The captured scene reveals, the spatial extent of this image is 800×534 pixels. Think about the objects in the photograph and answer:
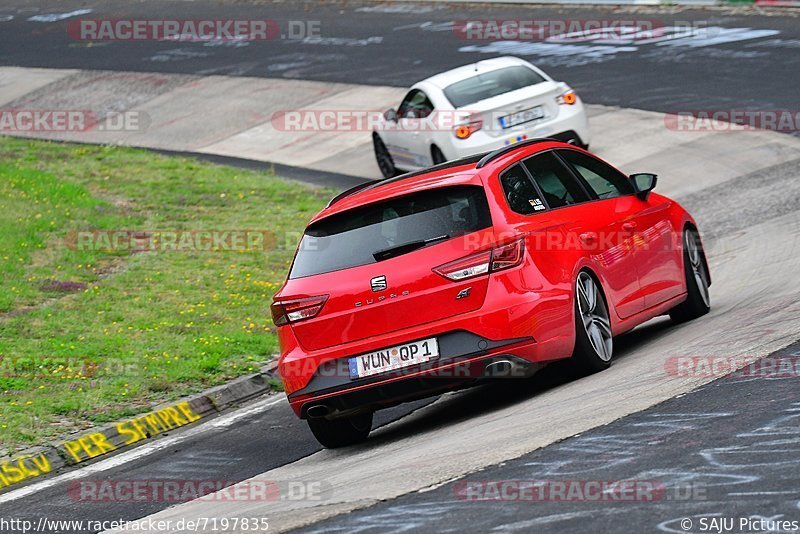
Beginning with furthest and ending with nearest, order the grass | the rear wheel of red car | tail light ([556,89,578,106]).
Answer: tail light ([556,89,578,106])
the grass
the rear wheel of red car

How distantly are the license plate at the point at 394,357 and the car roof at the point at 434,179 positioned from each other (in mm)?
1020

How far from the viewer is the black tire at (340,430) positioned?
927 cm

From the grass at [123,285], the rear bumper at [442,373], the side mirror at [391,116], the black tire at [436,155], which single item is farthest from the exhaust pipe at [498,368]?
the side mirror at [391,116]

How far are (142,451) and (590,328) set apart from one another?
3.36 metres

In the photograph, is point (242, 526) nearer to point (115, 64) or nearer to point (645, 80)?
point (645, 80)

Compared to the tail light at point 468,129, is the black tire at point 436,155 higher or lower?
lower

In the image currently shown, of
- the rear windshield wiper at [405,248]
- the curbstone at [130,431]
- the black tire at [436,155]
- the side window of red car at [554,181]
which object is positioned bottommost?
the curbstone at [130,431]

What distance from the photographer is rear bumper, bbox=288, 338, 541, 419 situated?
28.2 ft

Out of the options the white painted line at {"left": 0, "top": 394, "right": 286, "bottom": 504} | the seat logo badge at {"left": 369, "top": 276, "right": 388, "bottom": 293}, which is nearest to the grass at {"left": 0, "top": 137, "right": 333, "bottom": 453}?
the white painted line at {"left": 0, "top": 394, "right": 286, "bottom": 504}

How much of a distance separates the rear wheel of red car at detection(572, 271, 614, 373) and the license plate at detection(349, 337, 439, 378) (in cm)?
102

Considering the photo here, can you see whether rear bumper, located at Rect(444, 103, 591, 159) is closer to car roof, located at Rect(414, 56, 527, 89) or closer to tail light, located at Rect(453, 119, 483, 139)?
tail light, located at Rect(453, 119, 483, 139)

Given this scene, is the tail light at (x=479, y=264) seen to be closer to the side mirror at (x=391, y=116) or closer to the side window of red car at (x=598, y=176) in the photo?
the side window of red car at (x=598, y=176)

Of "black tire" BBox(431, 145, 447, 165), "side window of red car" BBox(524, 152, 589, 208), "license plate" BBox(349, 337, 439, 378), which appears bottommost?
"black tire" BBox(431, 145, 447, 165)

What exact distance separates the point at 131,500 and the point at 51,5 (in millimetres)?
39258
